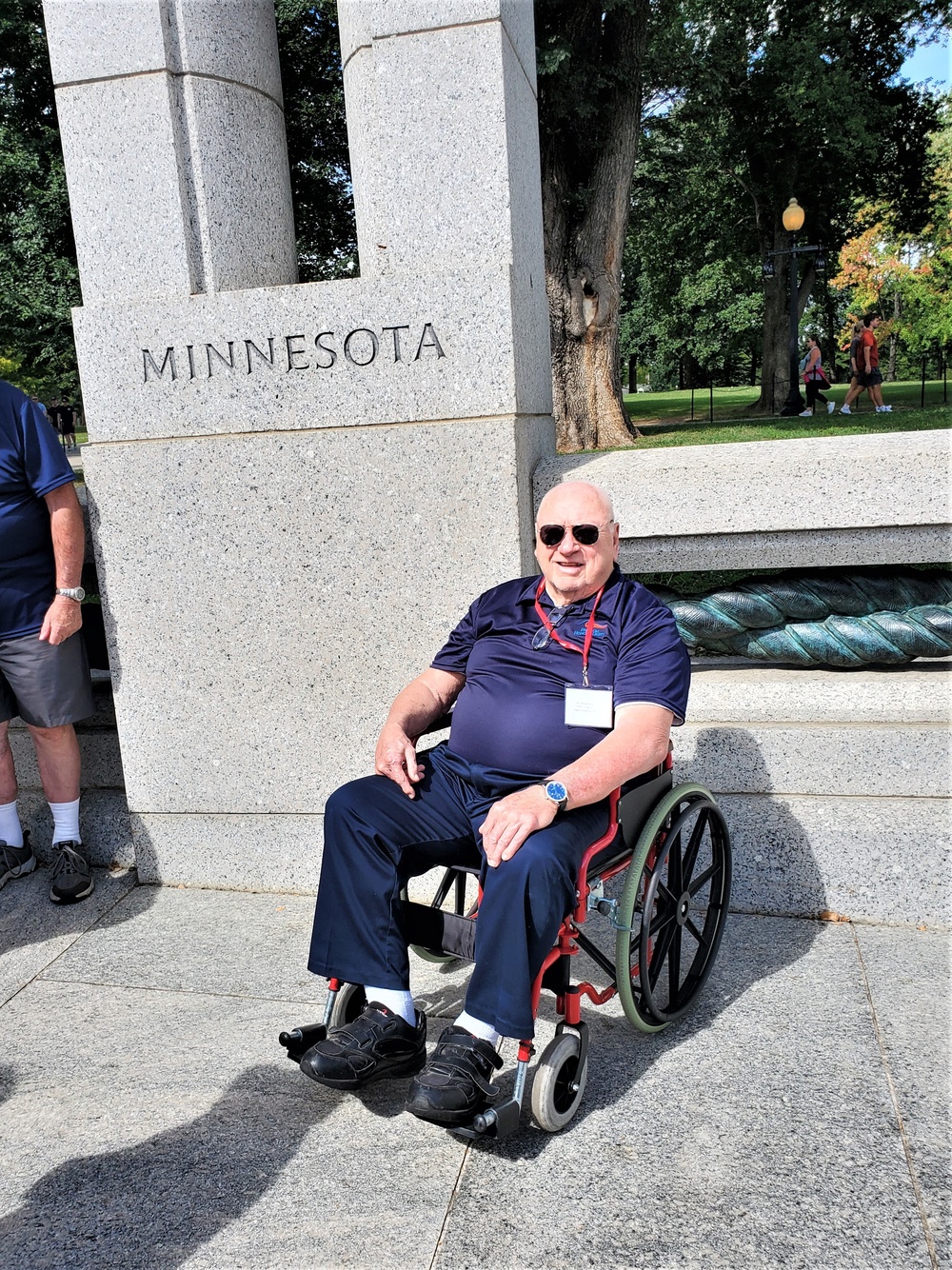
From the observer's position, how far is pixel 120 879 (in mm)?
3838

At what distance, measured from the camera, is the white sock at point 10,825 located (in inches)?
150

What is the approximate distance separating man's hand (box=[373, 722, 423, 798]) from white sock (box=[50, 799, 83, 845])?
164 centimetres

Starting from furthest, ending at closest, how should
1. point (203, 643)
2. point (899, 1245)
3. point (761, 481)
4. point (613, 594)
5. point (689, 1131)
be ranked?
point (203, 643) < point (761, 481) < point (613, 594) < point (689, 1131) < point (899, 1245)

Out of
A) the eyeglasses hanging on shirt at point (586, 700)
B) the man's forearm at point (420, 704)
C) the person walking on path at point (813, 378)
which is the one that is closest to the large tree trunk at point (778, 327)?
the person walking on path at point (813, 378)

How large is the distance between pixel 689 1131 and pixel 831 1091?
0.38m

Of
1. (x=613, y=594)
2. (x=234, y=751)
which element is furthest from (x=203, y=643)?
(x=613, y=594)

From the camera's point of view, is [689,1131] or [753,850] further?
[753,850]

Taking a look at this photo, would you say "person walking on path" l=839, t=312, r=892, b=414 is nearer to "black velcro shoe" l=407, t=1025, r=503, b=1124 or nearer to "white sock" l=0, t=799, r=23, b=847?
"white sock" l=0, t=799, r=23, b=847

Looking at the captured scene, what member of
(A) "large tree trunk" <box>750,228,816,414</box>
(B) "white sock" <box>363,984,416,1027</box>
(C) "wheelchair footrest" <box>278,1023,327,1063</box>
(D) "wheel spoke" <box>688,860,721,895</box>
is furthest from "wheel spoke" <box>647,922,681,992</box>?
(A) "large tree trunk" <box>750,228,816,414</box>

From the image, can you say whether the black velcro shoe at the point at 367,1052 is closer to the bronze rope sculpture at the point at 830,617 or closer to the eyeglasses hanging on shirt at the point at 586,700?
the eyeglasses hanging on shirt at the point at 586,700

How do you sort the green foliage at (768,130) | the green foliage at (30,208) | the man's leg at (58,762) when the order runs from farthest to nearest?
the green foliage at (768,130) → the green foliage at (30,208) → the man's leg at (58,762)

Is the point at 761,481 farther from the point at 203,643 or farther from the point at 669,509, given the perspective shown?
the point at 203,643

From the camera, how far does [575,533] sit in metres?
2.63

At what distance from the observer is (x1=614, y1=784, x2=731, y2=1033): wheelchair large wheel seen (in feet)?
8.03
